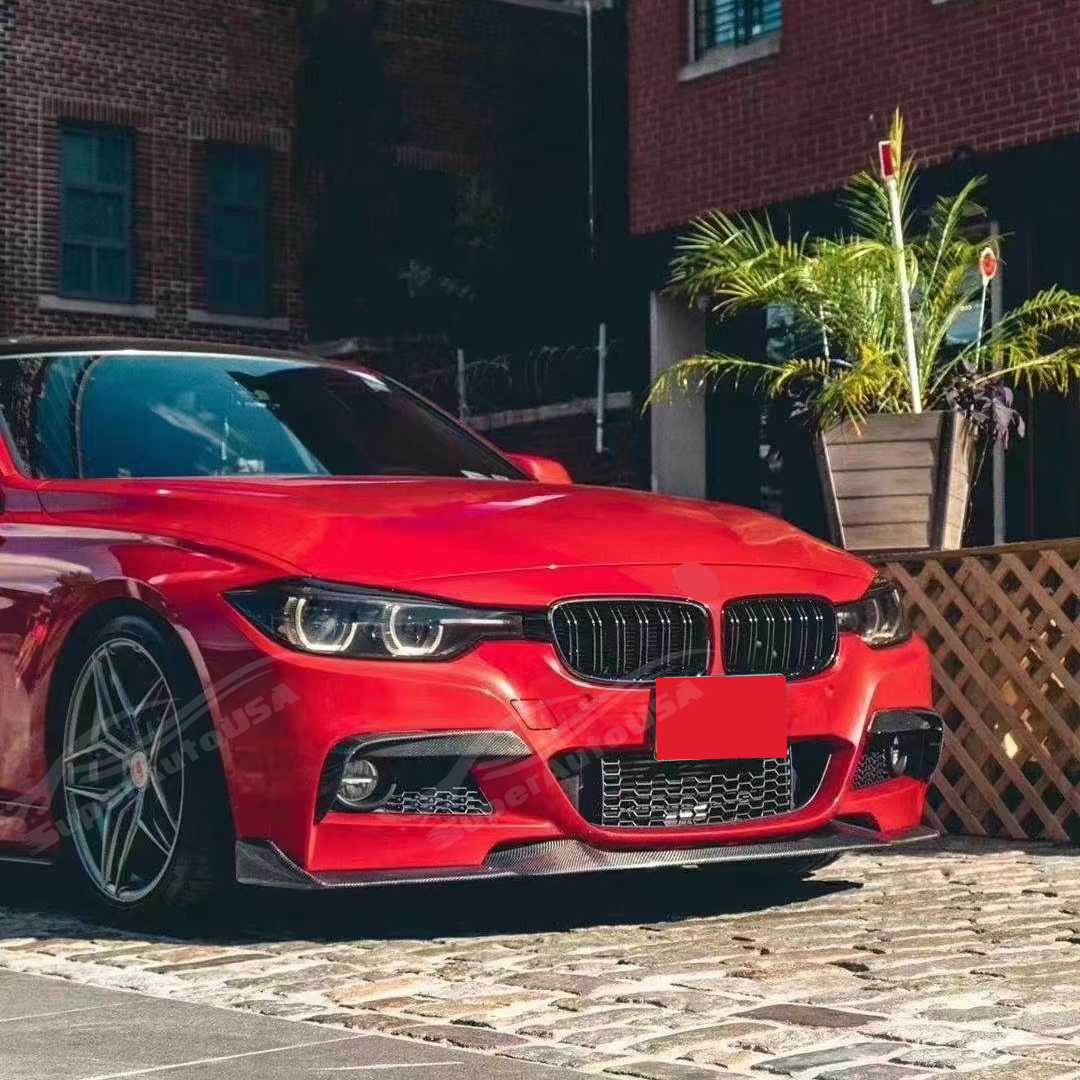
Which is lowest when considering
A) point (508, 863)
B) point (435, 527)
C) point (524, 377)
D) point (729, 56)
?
point (508, 863)

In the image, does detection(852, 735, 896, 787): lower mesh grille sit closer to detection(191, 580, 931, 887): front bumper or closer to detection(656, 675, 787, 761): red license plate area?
detection(656, 675, 787, 761): red license plate area

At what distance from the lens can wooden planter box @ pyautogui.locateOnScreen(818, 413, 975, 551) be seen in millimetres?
10180

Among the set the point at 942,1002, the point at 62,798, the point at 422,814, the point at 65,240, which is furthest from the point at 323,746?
the point at 65,240

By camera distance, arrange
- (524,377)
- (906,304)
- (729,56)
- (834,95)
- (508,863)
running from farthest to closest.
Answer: (524,377) → (729,56) → (834,95) → (906,304) → (508,863)

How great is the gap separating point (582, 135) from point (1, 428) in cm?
2029

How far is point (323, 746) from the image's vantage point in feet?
19.7

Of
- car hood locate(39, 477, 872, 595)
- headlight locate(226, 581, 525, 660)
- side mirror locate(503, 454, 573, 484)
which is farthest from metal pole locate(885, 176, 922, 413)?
headlight locate(226, 581, 525, 660)

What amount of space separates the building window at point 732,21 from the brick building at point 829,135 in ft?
0.05

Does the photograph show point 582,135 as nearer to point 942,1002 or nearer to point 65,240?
point 65,240

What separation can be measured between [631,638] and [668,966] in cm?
89

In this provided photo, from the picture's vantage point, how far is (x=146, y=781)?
6.43 meters

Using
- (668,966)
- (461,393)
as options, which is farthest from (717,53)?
(668,966)

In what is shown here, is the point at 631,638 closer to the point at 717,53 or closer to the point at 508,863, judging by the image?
the point at 508,863

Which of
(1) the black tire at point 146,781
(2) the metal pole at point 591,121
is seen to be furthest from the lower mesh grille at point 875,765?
(2) the metal pole at point 591,121
